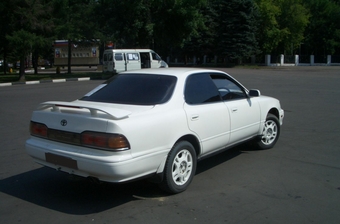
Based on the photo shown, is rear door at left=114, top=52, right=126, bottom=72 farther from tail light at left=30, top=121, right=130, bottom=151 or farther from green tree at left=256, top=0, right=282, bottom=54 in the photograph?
green tree at left=256, top=0, right=282, bottom=54

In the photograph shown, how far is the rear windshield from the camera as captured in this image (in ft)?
17.0

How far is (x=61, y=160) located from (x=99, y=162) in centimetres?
62

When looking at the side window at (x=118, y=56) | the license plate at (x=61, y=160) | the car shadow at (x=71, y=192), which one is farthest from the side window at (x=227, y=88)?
the side window at (x=118, y=56)

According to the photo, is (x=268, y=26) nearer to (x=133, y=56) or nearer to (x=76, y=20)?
(x=133, y=56)

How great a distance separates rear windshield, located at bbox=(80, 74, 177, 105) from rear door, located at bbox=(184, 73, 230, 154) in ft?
1.05

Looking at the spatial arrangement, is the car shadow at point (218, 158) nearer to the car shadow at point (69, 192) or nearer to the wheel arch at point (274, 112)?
the wheel arch at point (274, 112)

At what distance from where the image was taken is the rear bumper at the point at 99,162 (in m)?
4.28

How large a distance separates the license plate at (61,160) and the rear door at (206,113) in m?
1.59

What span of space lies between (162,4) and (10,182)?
30342 millimetres

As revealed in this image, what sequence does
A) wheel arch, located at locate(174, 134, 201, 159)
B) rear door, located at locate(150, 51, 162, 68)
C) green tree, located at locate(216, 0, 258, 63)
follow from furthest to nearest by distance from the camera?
green tree, located at locate(216, 0, 258, 63) < rear door, located at locate(150, 51, 162, 68) < wheel arch, located at locate(174, 134, 201, 159)

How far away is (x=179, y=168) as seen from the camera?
5.04 meters

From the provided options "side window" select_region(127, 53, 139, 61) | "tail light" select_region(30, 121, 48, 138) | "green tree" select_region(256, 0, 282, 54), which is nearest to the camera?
"tail light" select_region(30, 121, 48, 138)

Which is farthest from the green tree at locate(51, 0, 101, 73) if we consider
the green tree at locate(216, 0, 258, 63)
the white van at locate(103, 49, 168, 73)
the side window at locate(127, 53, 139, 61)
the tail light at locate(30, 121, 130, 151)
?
the tail light at locate(30, 121, 130, 151)

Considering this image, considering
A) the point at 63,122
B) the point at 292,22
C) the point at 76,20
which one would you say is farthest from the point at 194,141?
the point at 292,22
